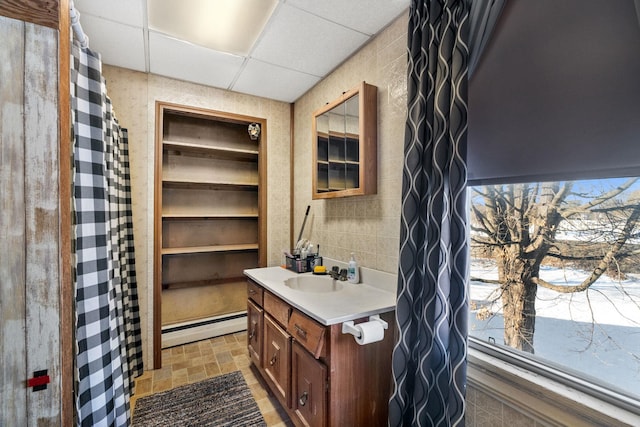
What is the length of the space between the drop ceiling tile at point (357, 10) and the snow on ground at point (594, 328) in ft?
5.27

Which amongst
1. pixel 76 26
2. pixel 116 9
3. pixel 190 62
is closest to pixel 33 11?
pixel 76 26

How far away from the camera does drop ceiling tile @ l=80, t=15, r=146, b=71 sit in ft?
5.88

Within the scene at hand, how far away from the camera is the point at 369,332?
Result: 1.29 m

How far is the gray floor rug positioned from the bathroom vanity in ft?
0.81

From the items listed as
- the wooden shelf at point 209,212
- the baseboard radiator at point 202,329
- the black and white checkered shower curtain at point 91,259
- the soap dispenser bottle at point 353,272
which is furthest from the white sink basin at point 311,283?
the baseboard radiator at point 202,329

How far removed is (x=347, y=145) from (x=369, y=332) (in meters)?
1.29

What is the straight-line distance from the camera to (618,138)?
2.75 ft

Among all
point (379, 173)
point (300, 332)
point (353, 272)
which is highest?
point (379, 173)

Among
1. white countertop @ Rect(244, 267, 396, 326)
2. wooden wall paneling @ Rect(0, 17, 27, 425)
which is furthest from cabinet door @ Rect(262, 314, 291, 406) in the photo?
wooden wall paneling @ Rect(0, 17, 27, 425)

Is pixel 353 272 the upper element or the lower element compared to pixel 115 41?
lower

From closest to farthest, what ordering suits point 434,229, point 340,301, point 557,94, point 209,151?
1. point 557,94
2. point 434,229
3. point 340,301
4. point 209,151

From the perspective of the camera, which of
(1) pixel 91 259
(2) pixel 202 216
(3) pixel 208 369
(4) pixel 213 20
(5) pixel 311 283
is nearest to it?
(1) pixel 91 259

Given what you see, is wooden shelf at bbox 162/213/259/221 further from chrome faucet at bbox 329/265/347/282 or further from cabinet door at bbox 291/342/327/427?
cabinet door at bbox 291/342/327/427

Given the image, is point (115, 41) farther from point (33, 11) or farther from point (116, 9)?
point (33, 11)
